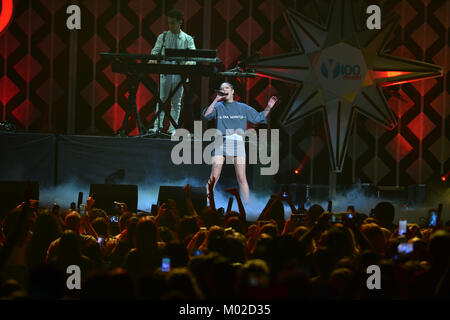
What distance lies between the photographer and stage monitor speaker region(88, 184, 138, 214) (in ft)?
21.5

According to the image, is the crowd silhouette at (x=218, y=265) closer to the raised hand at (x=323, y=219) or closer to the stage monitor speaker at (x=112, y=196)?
the raised hand at (x=323, y=219)

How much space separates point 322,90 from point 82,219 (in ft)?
17.4

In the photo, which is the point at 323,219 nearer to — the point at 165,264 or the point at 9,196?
the point at 165,264

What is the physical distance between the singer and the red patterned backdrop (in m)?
2.33

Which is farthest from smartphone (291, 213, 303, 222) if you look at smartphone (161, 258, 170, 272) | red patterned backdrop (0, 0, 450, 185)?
red patterned backdrop (0, 0, 450, 185)

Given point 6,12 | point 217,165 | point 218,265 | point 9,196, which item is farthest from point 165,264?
point 6,12

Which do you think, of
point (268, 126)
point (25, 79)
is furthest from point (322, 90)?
point (25, 79)

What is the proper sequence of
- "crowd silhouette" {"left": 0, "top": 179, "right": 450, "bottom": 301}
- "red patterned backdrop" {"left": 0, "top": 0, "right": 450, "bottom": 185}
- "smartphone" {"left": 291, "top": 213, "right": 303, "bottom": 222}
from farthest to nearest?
"red patterned backdrop" {"left": 0, "top": 0, "right": 450, "bottom": 185}
"smartphone" {"left": 291, "top": 213, "right": 303, "bottom": 222}
"crowd silhouette" {"left": 0, "top": 179, "right": 450, "bottom": 301}

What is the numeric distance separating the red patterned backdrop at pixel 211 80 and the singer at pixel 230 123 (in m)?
2.33

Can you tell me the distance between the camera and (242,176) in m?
8.19

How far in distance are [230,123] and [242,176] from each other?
2.64 ft

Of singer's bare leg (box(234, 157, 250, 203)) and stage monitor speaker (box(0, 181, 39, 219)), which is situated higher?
singer's bare leg (box(234, 157, 250, 203))

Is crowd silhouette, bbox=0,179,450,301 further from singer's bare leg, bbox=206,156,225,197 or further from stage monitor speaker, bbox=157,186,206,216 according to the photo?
singer's bare leg, bbox=206,156,225,197
